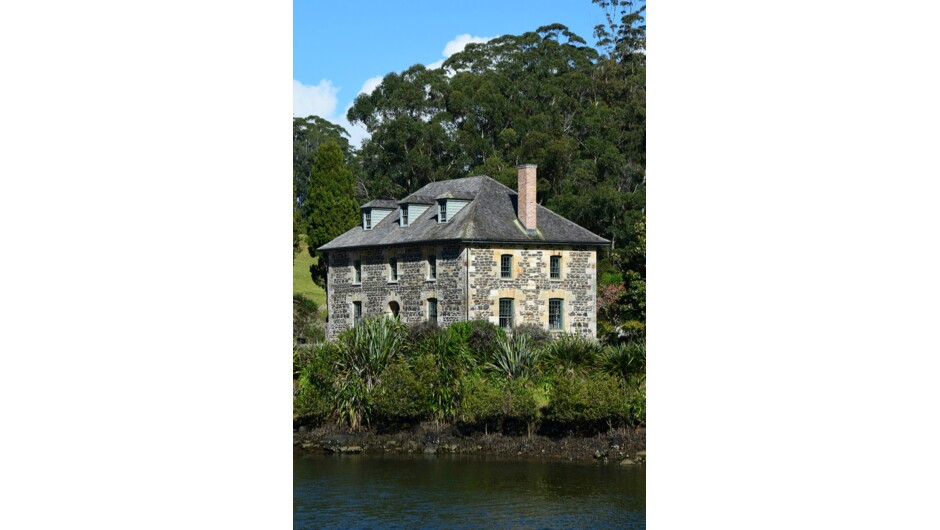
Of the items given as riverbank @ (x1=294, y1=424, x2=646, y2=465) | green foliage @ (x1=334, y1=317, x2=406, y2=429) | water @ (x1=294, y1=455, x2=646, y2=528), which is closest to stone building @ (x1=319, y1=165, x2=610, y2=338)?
green foliage @ (x1=334, y1=317, x2=406, y2=429)

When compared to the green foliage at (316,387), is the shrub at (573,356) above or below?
above

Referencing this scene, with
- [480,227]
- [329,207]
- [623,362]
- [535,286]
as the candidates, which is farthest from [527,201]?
[623,362]

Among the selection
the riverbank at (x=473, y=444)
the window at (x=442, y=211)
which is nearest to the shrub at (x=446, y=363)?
the riverbank at (x=473, y=444)

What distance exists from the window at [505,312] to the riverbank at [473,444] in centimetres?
913

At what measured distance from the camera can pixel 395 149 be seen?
43.9 metres

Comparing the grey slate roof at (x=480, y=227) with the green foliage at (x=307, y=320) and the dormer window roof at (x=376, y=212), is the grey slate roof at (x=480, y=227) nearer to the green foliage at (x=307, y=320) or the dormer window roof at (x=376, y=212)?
the dormer window roof at (x=376, y=212)

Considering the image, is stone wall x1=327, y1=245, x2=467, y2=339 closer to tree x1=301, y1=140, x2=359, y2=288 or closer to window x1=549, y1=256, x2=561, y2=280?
tree x1=301, y1=140, x2=359, y2=288

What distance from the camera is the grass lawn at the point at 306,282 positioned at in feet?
125
